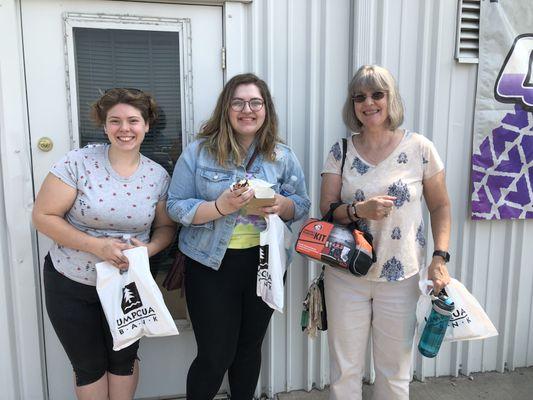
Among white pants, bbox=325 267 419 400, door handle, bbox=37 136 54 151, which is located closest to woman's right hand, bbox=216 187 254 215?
white pants, bbox=325 267 419 400

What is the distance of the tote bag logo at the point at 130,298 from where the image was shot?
6.49ft

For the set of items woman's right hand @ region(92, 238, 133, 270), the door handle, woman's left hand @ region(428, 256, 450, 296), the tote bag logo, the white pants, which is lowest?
the white pants

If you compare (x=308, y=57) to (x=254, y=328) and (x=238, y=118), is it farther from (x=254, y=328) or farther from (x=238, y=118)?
(x=254, y=328)

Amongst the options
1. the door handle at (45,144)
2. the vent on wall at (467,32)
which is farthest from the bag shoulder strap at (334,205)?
the door handle at (45,144)

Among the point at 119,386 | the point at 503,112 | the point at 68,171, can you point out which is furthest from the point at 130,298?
the point at 503,112

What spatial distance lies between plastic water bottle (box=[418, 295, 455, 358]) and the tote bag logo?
4.35 ft

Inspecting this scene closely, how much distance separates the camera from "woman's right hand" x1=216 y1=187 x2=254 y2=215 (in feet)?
6.33

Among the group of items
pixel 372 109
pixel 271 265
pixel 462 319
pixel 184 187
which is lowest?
pixel 462 319

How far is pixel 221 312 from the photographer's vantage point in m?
2.12

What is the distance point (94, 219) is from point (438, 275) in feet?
5.27

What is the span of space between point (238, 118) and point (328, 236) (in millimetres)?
700

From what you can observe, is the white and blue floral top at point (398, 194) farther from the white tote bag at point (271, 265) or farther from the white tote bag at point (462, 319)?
the white tote bag at point (271, 265)

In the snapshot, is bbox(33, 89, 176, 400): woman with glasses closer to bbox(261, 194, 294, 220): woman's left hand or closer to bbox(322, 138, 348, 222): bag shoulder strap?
bbox(261, 194, 294, 220): woman's left hand

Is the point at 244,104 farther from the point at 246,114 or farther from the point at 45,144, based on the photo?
the point at 45,144
